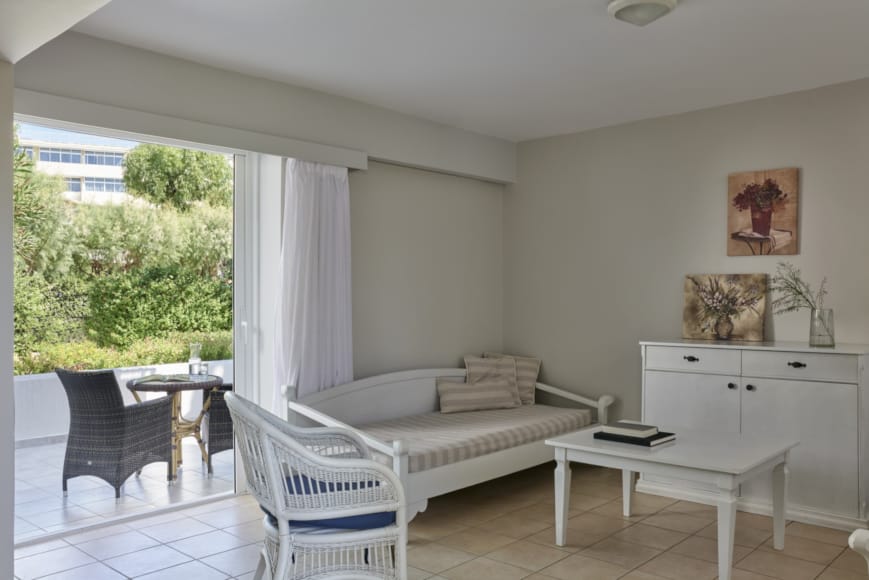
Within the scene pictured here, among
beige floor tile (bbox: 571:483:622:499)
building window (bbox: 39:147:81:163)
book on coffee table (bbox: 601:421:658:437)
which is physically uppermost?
building window (bbox: 39:147:81:163)

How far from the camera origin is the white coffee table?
299 centimetres

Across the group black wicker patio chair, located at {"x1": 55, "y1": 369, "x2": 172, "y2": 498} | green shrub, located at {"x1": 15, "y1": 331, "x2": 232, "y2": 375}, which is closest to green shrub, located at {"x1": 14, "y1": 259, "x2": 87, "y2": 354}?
green shrub, located at {"x1": 15, "y1": 331, "x2": 232, "y2": 375}

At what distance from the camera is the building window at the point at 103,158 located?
371 centimetres

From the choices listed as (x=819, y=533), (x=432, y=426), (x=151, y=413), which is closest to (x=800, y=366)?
(x=819, y=533)

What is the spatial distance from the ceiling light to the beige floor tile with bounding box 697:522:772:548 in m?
2.68

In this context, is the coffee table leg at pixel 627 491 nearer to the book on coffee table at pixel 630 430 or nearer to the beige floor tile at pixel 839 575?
the book on coffee table at pixel 630 430

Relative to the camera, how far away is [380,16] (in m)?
3.20

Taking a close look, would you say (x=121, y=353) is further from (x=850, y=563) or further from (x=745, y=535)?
(x=850, y=563)

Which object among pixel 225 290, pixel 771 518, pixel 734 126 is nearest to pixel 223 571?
pixel 225 290

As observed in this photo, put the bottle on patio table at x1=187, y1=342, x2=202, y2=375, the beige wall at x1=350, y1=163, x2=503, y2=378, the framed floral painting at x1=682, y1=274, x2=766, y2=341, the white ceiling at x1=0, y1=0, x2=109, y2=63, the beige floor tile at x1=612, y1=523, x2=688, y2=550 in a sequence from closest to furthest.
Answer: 1. the white ceiling at x1=0, y1=0, x2=109, y2=63
2. the beige floor tile at x1=612, y1=523, x2=688, y2=550
3. the bottle on patio table at x1=187, y1=342, x2=202, y2=375
4. the framed floral painting at x1=682, y1=274, x2=766, y2=341
5. the beige wall at x1=350, y1=163, x2=503, y2=378

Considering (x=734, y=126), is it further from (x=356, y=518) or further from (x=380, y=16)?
(x=356, y=518)

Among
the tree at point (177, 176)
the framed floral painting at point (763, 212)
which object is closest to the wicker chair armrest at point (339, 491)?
the tree at point (177, 176)

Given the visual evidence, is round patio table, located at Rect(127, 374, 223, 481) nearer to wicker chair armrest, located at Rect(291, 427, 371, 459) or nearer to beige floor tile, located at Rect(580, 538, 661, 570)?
wicker chair armrest, located at Rect(291, 427, 371, 459)

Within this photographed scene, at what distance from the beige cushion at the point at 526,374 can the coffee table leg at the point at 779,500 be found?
2.14m
